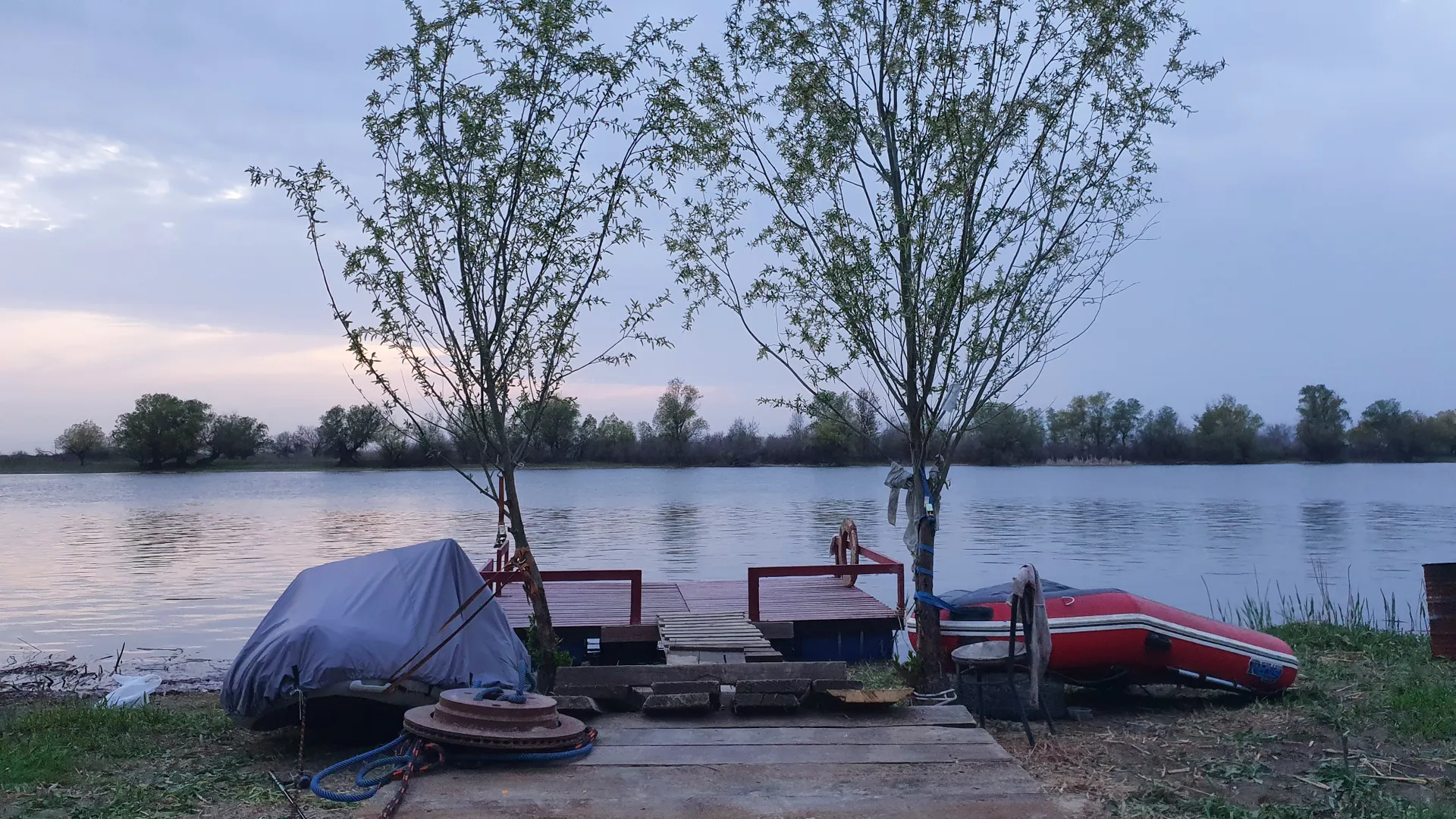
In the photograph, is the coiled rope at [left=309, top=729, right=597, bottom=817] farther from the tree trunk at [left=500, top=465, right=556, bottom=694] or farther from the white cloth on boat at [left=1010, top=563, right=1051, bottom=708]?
the white cloth on boat at [left=1010, top=563, right=1051, bottom=708]

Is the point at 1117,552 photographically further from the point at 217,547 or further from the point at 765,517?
the point at 217,547

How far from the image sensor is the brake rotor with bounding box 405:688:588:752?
6.09m

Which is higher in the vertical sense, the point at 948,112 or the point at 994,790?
the point at 948,112

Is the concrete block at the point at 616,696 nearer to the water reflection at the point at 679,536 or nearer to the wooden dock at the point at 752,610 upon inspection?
the wooden dock at the point at 752,610

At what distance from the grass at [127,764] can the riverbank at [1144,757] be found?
2 cm

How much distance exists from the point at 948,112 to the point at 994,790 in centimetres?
546

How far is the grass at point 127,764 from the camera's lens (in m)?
5.73

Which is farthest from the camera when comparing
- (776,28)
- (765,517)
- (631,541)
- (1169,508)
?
(1169,508)

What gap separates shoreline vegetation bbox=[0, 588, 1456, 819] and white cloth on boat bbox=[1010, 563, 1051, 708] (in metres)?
0.45

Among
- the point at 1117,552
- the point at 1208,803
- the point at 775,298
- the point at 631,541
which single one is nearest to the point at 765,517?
the point at 631,541

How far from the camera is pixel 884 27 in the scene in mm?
8992

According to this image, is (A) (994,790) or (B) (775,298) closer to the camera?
(A) (994,790)

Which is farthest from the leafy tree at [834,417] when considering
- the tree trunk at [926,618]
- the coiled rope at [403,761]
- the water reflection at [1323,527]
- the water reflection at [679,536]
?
the water reflection at [1323,527]

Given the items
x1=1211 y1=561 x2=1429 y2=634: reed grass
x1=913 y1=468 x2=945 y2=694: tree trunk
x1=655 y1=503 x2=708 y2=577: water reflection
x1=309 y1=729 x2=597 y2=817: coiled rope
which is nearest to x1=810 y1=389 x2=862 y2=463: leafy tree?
x1=913 y1=468 x2=945 y2=694: tree trunk
